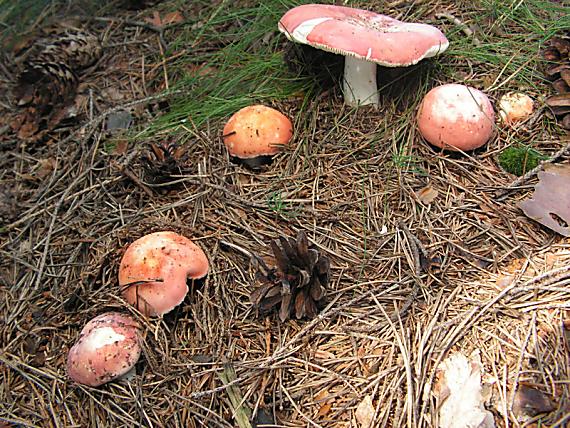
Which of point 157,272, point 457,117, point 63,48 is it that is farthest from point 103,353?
point 63,48

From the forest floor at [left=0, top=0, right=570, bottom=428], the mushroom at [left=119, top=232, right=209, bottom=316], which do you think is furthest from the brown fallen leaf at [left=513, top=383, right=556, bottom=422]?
the mushroom at [left=119, top=232, right=209, bottom=316]

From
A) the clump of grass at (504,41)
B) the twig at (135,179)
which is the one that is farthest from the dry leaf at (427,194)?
the twig at (135,179)

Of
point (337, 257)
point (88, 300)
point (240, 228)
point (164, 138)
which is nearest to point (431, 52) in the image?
point (337, 257)

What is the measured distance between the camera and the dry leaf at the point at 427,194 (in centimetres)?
217

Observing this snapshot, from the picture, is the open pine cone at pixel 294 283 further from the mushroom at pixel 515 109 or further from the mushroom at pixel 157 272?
the mushroom at pixel 515 109

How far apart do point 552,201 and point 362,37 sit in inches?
40.9

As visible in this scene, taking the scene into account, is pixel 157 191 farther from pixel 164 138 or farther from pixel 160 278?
pixel 160 278

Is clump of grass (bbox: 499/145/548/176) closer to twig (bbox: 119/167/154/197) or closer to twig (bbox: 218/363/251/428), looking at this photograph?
twig (bbox: 218/363/251/428)

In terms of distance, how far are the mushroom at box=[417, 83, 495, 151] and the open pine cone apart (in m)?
0.86

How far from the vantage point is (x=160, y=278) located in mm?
1895

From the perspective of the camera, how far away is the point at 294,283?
1.83 m

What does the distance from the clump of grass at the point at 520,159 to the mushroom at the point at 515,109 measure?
0.58ft

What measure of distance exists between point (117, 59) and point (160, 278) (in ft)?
6.67

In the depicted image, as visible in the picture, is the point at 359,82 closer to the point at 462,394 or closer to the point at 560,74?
the point at 560,74
